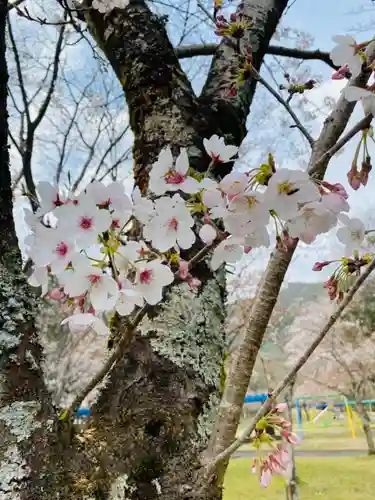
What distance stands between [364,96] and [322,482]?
8.45 meters

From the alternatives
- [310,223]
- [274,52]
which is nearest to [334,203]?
[310,223]

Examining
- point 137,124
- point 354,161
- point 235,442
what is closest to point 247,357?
point 235,442

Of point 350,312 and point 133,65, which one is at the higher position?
point 350,312

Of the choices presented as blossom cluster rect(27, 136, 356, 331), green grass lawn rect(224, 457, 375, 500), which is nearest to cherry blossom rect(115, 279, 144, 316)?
blossom cluster rect(27, 136, 356, 331)

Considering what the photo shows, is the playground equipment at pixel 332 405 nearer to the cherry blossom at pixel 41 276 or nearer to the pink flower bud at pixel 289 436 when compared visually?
the pink flower bud at pixel 289 436

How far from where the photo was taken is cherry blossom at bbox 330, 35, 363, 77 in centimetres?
51

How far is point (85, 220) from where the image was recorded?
0.49 meters

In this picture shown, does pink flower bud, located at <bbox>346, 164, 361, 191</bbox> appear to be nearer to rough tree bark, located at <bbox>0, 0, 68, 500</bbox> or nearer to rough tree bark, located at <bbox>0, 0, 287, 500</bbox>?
rough tree bark, located at <bbox>0, 0, 287, 500</bbox>

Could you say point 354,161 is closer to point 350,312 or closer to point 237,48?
point 237,48

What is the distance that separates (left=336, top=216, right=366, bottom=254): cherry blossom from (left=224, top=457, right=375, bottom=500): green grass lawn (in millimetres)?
6970

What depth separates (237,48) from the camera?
37.9 inches

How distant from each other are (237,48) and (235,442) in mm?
721

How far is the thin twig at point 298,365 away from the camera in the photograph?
2.02 feet

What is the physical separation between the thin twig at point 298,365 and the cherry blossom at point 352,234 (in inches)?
1.3
